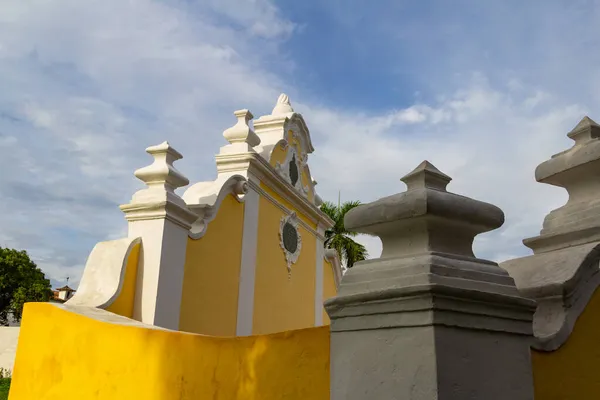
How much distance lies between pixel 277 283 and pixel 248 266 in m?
1.25

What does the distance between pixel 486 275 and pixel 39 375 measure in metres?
3.58

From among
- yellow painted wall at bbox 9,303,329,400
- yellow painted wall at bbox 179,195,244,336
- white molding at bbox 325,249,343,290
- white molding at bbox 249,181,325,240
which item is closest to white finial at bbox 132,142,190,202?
yellow painted wall at bbox 179,195,244,336

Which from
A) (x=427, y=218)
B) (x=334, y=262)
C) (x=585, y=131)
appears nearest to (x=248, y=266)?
(x=334, y=262)

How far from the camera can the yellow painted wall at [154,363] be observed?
8.94ft

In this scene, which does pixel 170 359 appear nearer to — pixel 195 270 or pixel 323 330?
pixel 323 330

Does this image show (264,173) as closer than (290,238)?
Yes

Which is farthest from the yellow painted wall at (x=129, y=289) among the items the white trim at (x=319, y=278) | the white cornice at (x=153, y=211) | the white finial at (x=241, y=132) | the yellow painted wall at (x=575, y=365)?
the white trim at (x=319, y=278)

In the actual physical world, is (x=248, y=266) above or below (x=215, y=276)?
above

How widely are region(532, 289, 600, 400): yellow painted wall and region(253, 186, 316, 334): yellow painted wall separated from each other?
5.81m

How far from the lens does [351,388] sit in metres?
2.29

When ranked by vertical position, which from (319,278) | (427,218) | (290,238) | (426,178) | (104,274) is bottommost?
(427,218)

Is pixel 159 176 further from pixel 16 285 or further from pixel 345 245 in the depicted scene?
pixel 16 285

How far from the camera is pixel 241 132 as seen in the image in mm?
8008

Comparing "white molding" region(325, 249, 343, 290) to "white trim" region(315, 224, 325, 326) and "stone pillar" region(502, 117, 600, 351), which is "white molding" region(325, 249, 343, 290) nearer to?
"white trim" region(315, 224, 325, 326)
